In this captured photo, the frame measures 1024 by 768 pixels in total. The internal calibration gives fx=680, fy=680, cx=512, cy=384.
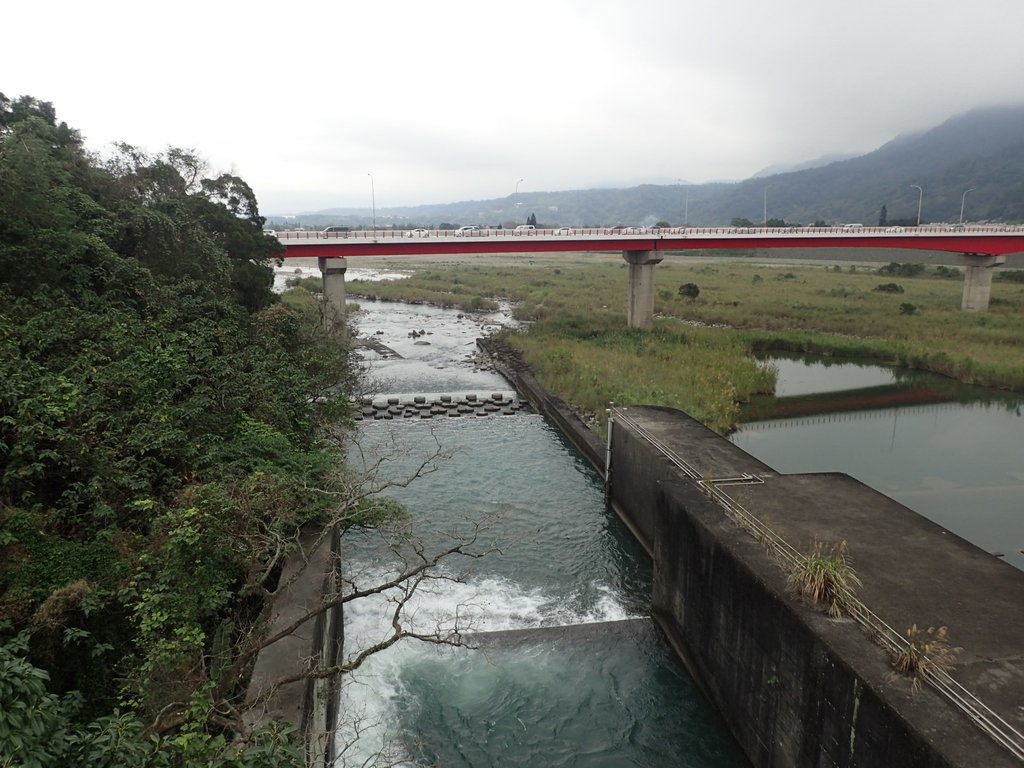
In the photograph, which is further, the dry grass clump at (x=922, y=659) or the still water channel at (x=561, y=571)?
the still water channel at (x=561, y=571)

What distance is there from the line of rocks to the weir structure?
1080 centimetres

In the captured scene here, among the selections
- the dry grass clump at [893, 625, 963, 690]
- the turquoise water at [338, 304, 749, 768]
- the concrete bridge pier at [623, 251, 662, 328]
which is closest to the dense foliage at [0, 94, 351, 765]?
the turquoise water at [338, 304, 749, 768]

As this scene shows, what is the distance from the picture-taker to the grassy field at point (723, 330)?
31297 mm

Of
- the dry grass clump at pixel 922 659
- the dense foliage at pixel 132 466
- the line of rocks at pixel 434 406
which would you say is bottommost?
the line of rocks at pixel 434 406

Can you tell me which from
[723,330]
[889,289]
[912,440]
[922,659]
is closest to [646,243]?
[723,330]

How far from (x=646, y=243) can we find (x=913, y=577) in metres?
37.5

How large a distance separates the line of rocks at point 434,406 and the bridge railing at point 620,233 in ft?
50.4

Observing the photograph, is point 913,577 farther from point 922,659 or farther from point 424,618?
point 424,618

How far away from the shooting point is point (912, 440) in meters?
27.0

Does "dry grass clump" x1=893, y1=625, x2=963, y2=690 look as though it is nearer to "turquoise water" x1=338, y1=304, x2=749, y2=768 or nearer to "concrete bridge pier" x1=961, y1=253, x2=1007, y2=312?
"turquoise water" x1=338, y1=304, x2=749, y2=768

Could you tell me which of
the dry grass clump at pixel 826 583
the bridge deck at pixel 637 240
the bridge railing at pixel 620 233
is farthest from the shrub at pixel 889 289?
the dry grass clump at pixel 826 583

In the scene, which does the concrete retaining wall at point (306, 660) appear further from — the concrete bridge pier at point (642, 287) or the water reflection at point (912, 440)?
the concrete bridge pier at point (642, 287)

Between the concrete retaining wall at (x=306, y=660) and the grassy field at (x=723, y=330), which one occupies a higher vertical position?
the concrete retaining wall at (x=306, y=660)

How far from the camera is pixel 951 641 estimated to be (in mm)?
9336
